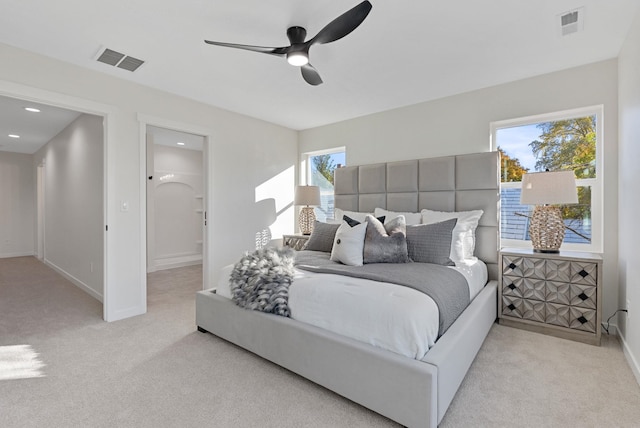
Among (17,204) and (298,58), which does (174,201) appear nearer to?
(17,204)

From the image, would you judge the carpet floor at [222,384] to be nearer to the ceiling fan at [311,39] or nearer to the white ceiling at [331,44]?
the ceiling fan at [311,39]

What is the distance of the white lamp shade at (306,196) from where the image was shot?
15.1 ft

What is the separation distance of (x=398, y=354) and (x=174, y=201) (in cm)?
588

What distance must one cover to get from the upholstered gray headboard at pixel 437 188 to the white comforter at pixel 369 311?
1.81 m

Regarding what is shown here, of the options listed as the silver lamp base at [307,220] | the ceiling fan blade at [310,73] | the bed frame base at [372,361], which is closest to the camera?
the bed frame base at [372,361]

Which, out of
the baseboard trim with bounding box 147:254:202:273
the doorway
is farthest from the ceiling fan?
the baseboard trim with bounding box 147:254:202:273

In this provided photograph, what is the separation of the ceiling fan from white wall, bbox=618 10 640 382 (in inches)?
76.9

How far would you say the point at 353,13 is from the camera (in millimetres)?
1732

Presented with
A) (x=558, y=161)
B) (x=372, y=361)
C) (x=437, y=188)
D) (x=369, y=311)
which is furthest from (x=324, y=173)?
(x=372, y=361)

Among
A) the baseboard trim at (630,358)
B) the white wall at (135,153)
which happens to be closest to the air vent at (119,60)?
the white wall at (135,153)

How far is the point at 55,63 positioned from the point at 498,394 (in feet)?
14.4

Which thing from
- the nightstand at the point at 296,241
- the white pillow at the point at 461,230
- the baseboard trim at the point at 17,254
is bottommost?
the baseboard trim at the point at 17,254

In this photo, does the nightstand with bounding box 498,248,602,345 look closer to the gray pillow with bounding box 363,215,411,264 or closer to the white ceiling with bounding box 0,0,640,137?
the gray pillow with bounding box 363,215,411,264

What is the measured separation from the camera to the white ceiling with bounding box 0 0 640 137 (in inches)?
82.1
